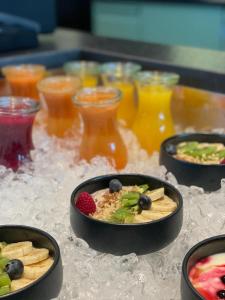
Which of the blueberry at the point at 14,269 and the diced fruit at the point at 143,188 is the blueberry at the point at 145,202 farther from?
the blueberry at the point at 14,269

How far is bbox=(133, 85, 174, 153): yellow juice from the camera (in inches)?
47.3

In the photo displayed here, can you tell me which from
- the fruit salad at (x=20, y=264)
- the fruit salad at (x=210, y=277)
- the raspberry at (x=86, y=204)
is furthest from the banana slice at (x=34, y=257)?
the fruit salad at (x=210, y=277)

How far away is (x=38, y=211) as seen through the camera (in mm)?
891

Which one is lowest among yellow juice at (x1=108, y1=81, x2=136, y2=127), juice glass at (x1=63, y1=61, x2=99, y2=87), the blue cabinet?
the blue cabinet

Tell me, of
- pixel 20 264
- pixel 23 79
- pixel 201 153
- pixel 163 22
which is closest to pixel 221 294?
pixel 20 264

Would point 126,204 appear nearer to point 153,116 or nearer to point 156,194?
point 156,194

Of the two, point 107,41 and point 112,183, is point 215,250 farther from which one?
point 107,41

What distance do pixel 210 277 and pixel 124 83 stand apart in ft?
2.53

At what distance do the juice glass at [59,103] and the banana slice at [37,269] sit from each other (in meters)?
0.61

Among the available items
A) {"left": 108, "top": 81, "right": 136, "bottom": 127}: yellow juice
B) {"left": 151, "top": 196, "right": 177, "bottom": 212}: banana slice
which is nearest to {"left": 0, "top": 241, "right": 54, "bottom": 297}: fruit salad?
{"left": 151, "top": 196, "right": 177, "bottom": 212}: banana slice

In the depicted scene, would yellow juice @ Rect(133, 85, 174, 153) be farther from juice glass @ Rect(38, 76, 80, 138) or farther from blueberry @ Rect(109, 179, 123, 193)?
blueberry @ Rect(109, 179, 123, 193)

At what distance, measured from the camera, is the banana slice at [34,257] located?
0.69 metres

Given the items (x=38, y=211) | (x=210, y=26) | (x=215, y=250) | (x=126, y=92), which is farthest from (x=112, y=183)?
(x=210, y=26)

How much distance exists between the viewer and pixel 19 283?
65 centimetres
